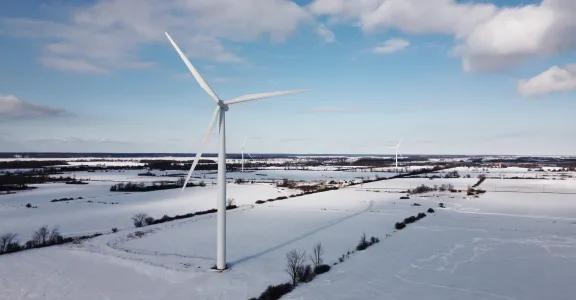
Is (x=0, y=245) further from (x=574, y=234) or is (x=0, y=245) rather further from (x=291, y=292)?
(x=574, y=234)

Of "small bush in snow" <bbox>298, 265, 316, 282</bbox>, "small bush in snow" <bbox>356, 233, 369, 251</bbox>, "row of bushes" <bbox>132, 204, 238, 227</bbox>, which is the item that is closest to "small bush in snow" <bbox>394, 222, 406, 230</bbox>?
"small bush in snow" <bbox>356, 233, 369, 251</bbox>

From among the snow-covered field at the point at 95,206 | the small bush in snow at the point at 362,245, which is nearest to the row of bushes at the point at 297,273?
the small bush in snow at the point at 362,245

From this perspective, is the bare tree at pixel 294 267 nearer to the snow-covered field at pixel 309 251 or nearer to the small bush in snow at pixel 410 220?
the snow-covered field at pixel 309 251

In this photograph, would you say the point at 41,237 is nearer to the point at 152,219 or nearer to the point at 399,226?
the point at 152,219

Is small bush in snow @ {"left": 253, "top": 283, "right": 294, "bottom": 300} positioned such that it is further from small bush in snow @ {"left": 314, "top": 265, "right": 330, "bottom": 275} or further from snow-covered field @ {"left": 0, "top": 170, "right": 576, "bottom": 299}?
small bush in snow @ {"left": 314, "top": 265, "right": 330, "bottom": 275}

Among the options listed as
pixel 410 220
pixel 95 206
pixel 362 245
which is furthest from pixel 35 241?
pixel 410 220

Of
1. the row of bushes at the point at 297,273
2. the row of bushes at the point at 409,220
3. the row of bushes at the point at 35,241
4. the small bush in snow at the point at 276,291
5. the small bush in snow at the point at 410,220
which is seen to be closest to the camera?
the small bush in snow at the point at 276,291

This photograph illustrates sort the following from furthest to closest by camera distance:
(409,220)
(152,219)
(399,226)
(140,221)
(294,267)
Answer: (409,220) → (152,219) → (140,221) → (399,226) → (294,267)

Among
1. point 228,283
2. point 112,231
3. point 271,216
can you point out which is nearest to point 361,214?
point 271,216
